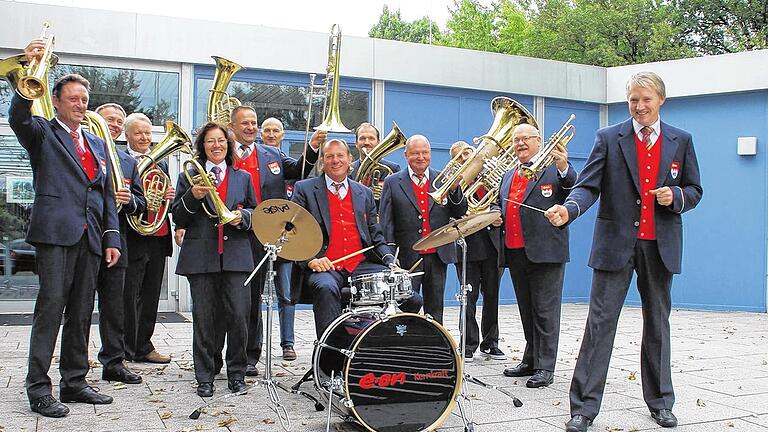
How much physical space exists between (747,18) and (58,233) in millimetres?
31153

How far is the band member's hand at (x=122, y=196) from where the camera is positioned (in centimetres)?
635

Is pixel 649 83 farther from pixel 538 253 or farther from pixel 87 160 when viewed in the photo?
pixel 87 160

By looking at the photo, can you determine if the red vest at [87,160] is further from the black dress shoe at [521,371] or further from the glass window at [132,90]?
the glass window at [132,90]

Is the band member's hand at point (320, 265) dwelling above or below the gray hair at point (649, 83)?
below

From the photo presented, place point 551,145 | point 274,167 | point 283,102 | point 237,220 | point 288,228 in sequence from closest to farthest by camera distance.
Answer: point 288,228, point 551,145, point 237,220, point 274,167, point 283,102

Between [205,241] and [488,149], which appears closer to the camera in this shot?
[205,241]

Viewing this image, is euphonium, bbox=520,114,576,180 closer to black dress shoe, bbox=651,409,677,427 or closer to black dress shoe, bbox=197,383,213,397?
black dress shoe, bbox=651,409,677,427

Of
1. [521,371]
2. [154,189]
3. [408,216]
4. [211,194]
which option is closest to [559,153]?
[408,216]

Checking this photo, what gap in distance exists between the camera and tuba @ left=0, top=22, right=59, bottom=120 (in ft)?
16.5

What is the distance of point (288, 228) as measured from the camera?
17.8ft

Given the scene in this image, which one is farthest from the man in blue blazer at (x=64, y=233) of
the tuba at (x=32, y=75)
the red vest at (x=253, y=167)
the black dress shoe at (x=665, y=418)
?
the black dress shoe at (x=665, y=418)

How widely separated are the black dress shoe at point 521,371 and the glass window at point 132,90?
6644mm

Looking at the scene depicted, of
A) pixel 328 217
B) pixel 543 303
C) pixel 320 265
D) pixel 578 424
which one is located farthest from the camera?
pixel 543 303

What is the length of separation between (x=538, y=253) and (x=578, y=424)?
76.0 inches
